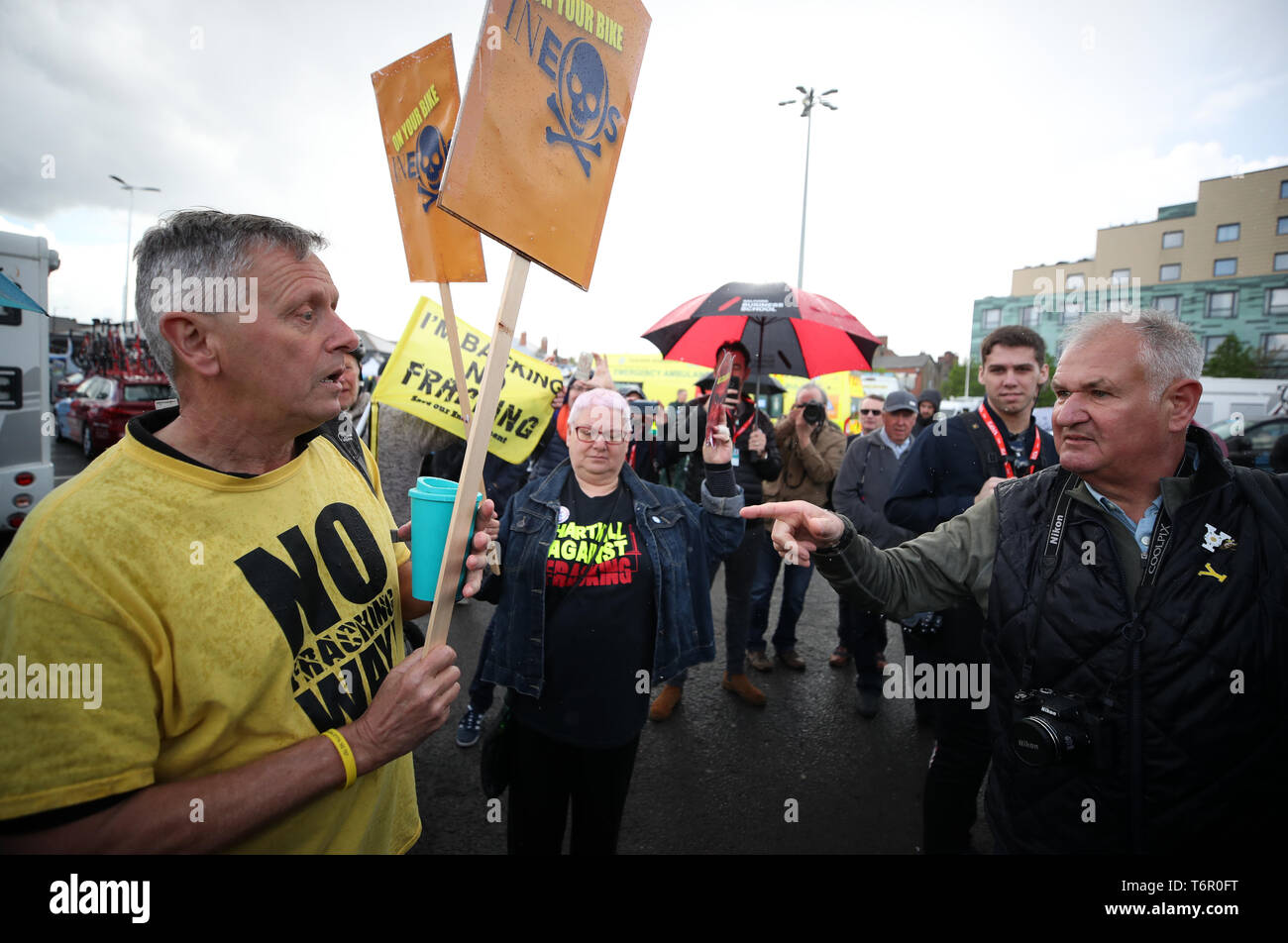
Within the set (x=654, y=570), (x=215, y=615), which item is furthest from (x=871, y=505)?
(x=215, y=615)

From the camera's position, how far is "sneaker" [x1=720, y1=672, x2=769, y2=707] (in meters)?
4.30

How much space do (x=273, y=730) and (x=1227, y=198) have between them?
62.7 meters

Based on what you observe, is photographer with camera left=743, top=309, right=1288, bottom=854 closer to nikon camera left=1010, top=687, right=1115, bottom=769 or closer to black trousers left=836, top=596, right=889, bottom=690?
nikon camera left=1010, top=687, right=1115, bottom=769

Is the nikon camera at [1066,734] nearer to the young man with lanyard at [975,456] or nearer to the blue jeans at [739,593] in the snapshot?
the young man with lanyard at [975,456]

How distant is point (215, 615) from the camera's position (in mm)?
1179

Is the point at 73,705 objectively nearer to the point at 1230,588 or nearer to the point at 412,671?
the point at 412,671

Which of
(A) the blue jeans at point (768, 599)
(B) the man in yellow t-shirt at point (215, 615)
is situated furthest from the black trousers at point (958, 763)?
(A) the blue jeans at point (768, 599)

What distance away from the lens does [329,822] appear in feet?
4.43

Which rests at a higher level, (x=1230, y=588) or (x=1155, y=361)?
(x=1155, y=361)

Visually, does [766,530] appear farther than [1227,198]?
No

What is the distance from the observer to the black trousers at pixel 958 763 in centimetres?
247
